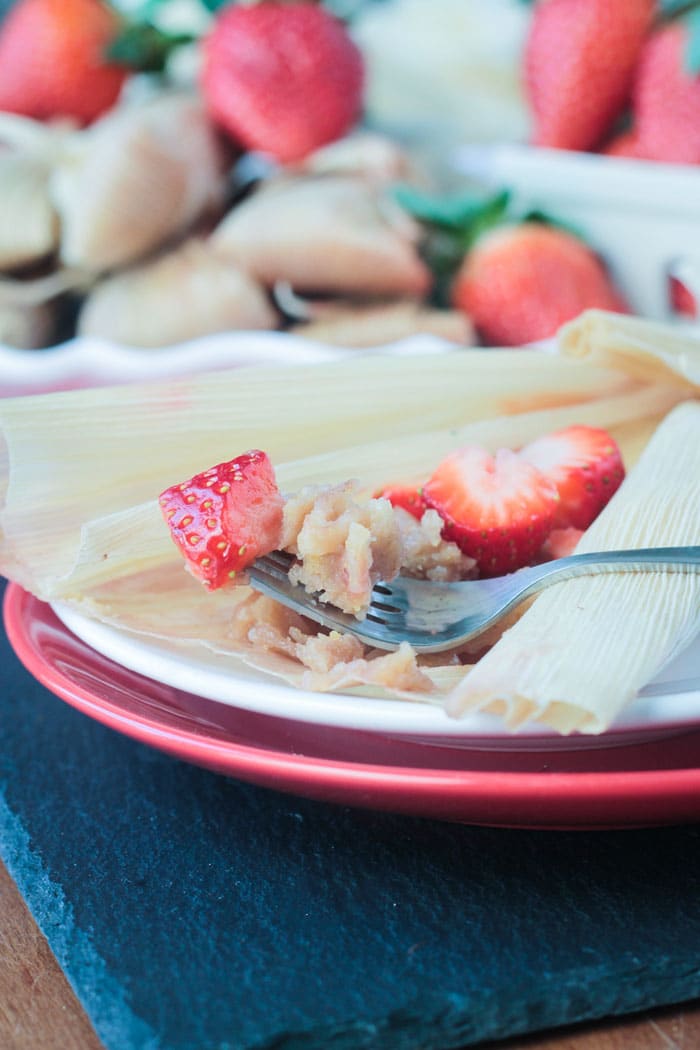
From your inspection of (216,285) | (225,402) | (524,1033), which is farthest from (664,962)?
(216,285)

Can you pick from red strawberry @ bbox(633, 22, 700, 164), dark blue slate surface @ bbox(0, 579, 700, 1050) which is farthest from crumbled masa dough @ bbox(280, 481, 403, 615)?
red strawberry @ bbox(633, 22, 700, 164)

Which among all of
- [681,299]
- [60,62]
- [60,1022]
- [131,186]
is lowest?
[681,299]

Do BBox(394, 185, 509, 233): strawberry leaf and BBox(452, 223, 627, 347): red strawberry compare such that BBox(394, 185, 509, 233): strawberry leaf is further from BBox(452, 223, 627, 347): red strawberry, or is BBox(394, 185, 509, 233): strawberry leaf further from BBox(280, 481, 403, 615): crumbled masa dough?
BBox(280, 481, 403, 615): crumbled masa dough

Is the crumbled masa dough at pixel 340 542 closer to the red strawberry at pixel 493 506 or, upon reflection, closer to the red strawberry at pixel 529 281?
the red strawberry at pixel 493 506

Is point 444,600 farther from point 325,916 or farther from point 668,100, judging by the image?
point 668,100

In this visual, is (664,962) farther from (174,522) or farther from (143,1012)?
(174,522)

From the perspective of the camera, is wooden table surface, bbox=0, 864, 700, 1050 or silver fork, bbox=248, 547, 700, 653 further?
silver fork, bbox=248, 547, 700, 653

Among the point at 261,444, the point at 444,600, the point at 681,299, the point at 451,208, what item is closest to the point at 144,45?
the point at 451,208
